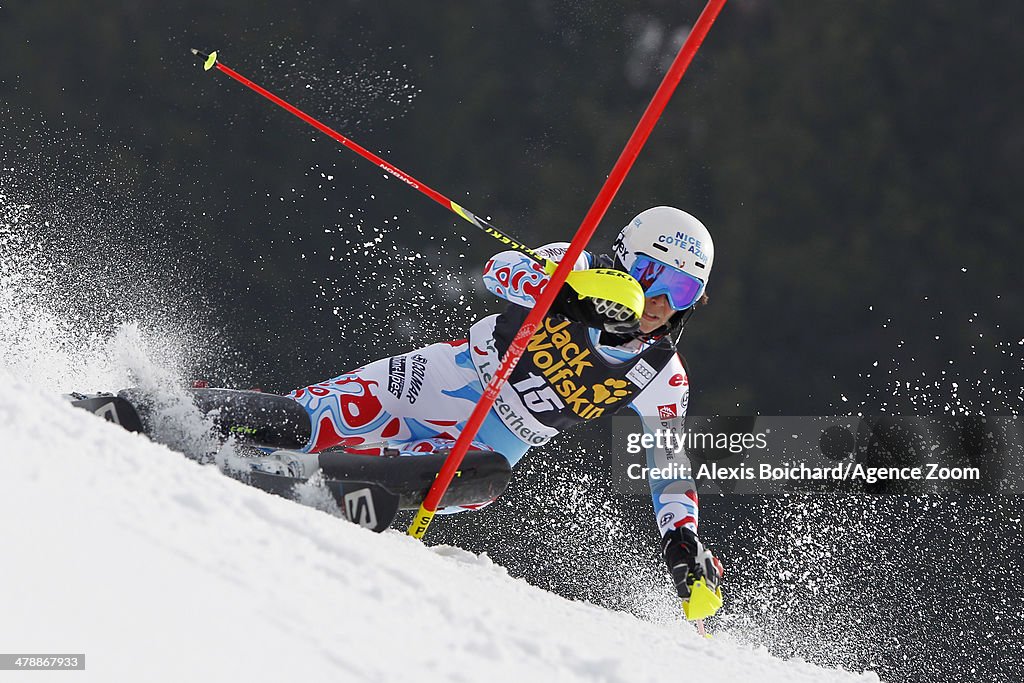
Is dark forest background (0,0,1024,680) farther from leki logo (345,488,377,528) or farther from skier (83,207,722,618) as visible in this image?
leki logo (345,488,377,528)

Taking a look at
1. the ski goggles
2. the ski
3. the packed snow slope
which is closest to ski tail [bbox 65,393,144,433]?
the ski

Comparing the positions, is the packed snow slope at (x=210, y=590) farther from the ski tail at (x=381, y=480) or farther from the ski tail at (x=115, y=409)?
the ski tail at (x=115, y=409)

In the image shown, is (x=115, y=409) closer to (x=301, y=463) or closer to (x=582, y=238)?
(x=301, y=463)

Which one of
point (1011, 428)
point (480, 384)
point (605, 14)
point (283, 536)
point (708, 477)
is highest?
point (605, 14)

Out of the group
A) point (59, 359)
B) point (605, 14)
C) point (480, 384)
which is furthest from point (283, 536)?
point (605, 14)

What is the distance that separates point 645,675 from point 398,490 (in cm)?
88

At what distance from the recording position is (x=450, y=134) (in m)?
5.94

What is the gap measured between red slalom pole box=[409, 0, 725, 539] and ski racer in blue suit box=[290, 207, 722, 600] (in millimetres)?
191

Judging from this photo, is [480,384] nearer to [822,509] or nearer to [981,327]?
[822,509]

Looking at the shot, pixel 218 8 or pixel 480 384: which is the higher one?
pixel 218 8

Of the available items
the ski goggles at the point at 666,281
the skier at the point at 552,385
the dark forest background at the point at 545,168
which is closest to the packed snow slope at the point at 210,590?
the skier at the point at 552,385

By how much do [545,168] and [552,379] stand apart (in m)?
3.41

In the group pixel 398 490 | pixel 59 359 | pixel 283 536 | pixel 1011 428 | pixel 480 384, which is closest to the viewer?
pixel 283 536

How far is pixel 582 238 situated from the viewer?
6.44 ft
